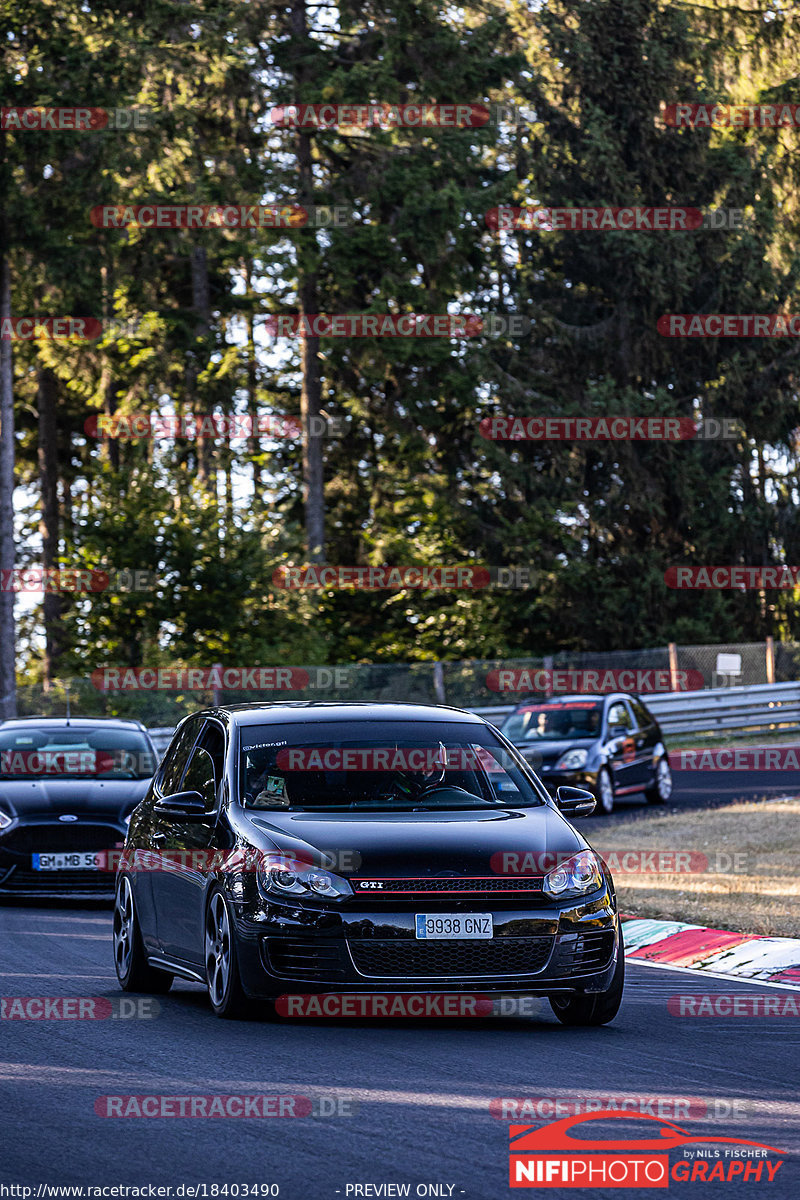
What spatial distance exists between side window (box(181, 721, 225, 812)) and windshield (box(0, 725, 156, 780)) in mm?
6371

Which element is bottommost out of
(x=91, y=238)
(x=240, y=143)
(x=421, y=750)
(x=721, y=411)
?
(x=421, y=750)

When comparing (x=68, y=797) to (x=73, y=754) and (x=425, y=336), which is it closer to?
(x=73, y=754)

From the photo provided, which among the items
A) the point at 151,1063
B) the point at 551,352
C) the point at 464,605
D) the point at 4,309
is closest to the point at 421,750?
the point at 151,1063

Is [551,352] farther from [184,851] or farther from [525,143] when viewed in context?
[184,851]

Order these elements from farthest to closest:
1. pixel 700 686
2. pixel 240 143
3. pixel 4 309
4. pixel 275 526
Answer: pixel 240 143 → pixel 275 526 → pixel 700 686 → pixel 4 309

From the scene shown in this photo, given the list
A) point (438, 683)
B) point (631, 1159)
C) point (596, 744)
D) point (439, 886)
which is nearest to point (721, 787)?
point (596, 744)

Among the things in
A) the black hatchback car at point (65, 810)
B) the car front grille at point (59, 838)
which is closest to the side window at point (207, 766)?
the black hatchback car at point (65, 810)

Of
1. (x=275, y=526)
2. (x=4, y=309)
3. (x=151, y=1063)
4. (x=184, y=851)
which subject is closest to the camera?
(x=151, y=1063)

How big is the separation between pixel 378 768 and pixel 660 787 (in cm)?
1614

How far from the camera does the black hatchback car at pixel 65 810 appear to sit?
15.6m

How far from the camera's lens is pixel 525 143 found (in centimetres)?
4844

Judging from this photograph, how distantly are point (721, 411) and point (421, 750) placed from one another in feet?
131

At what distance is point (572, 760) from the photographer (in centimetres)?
2400

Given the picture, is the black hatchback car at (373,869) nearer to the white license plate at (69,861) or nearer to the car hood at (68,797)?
the white license plate at (69,861)
